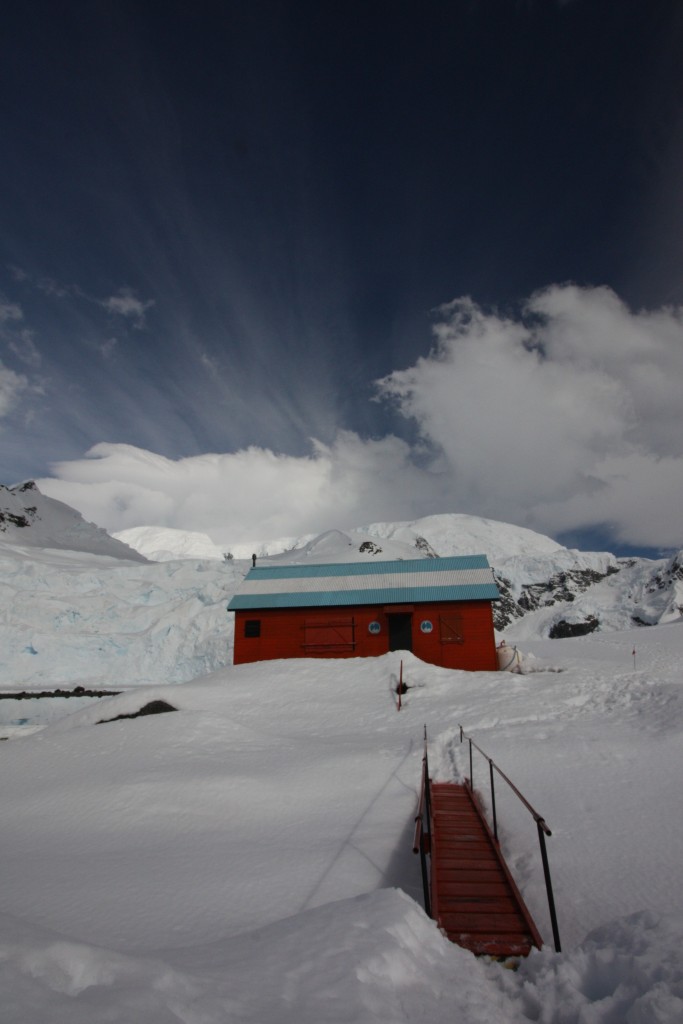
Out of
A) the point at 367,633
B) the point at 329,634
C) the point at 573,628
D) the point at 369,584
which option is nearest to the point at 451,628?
the point at 367,633

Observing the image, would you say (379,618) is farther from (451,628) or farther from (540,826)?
(540,826)

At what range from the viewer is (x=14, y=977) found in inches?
113

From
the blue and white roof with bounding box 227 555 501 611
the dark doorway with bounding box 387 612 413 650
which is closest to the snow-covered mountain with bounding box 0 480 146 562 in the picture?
the blue and white roof with bounding box 227 555 501 611

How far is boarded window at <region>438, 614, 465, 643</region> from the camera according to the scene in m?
25.7

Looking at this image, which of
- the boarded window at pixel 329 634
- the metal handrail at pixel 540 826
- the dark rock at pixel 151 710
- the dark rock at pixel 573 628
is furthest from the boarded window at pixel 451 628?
the dark rock at pixel 573 628

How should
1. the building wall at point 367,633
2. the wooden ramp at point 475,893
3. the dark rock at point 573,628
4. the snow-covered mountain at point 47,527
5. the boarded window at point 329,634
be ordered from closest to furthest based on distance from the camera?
1. the wooden ramp at point 475,893
2. the building wall at point 367,633
3. the boarded window at point 329,634
4. the snow-covered mountain at point 47,527
5. the dark rock at point 573,628

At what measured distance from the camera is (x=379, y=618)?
26625mm

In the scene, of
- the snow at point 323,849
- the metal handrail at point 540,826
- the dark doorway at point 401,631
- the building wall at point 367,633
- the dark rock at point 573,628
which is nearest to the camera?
the snow at point 323,849

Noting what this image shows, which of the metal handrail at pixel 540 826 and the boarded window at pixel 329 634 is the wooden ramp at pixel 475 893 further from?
the boarded window at pixel 329 634

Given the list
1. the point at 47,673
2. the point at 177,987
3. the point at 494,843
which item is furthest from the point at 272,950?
the point at 47,673

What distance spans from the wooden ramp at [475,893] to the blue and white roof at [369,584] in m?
17.7

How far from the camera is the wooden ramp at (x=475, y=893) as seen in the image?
17.1 feet

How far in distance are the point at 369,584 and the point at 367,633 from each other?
314cm

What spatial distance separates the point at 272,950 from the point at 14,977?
97.3 inches
